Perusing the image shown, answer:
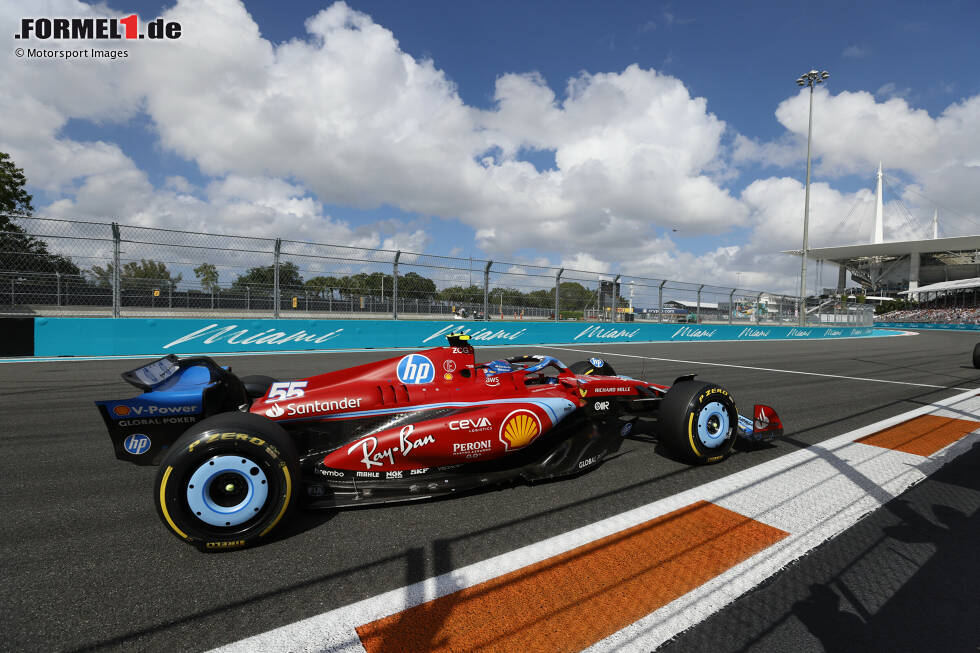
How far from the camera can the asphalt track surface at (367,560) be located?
5.67 ft

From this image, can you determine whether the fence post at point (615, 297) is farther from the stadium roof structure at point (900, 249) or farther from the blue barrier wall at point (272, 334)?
the stadium roof structure at point (900, 249)

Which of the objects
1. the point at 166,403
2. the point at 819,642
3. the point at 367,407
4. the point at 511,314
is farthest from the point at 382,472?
the point at 511,314

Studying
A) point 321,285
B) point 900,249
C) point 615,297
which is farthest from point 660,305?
point 900,249

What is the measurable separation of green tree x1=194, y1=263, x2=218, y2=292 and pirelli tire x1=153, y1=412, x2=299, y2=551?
8961 millimetres

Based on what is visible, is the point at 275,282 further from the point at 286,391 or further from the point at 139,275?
the point at 286,391

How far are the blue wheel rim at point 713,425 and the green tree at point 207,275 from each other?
998 cm

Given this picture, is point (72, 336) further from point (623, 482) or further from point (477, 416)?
point (623, 482)

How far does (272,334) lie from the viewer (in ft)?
35.0

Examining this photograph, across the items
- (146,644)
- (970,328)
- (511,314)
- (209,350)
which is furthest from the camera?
(970,328)

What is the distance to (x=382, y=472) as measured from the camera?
2691 mm

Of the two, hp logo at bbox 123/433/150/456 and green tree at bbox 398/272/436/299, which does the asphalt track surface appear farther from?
green tree at bbox 398/272/436/299

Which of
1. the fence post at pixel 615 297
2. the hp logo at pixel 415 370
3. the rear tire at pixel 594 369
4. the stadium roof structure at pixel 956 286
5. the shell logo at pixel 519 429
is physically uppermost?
the stadium roof structure at pixel 956 286

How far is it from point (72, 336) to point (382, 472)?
377 inches

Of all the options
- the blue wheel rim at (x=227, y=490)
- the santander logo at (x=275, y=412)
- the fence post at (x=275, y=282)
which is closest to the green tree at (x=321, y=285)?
the fence post at (x=275, y=282)
